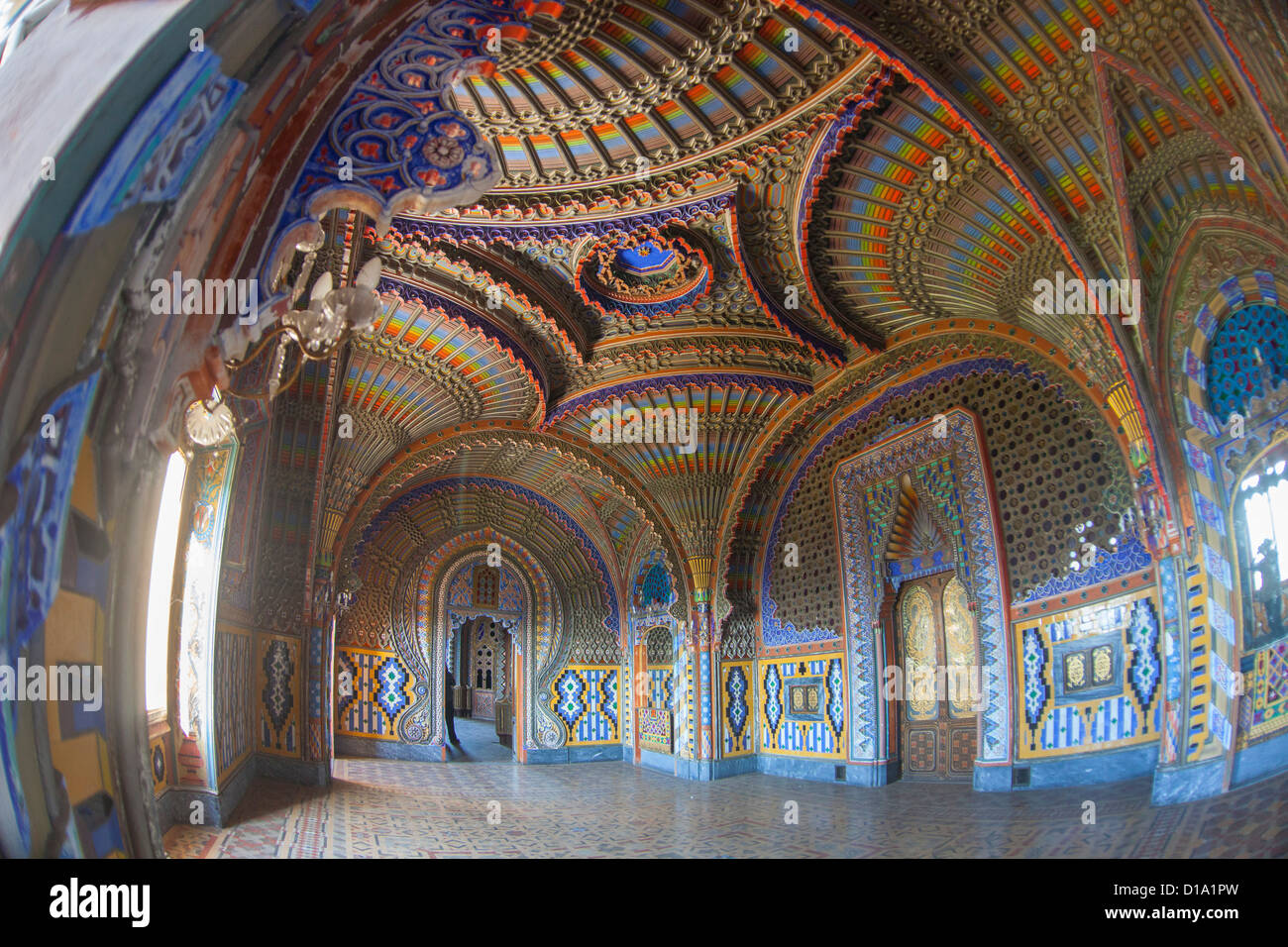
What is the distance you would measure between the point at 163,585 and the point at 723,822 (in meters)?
6.73

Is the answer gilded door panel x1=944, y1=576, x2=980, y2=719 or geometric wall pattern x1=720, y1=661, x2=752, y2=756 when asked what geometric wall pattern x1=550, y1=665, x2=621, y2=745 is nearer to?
geometric wall pattern x1=720, y1=661, x2=752, y2=756

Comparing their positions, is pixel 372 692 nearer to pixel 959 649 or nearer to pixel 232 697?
pixel 232 697

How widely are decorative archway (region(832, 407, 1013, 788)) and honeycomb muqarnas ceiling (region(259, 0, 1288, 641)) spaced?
0.37 metres

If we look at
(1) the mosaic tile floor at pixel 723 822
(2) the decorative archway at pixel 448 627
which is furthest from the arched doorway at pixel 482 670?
(1) the mosaic tile floor at pixel 723 822


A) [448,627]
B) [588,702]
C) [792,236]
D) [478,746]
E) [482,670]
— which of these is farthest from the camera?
[482,670]

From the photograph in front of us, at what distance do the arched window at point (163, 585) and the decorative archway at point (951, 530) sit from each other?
928cm

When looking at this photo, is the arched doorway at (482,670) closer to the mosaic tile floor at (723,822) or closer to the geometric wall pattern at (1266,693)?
the mosaic tile floor at (723,822)

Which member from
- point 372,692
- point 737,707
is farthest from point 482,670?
point 737,707

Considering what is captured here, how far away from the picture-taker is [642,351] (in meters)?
11.9

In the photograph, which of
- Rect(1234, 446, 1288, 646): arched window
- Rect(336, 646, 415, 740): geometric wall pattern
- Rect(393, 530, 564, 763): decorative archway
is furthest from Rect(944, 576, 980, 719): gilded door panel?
Rect(336, 646, 415, 740): geometric wall pattern

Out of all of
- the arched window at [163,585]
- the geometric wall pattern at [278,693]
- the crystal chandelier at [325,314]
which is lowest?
the geometric wall pattern at [278,693]

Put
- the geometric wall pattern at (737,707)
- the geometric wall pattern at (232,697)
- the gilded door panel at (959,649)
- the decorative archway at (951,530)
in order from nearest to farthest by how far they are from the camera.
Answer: the geometric wall pattern at (232,697), the decorative archway at (951,530), the gilded door panel at (959,649), the geometric wall pattern at (737,707)

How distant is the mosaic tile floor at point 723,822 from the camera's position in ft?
20.4

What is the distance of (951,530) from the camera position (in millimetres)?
11250
